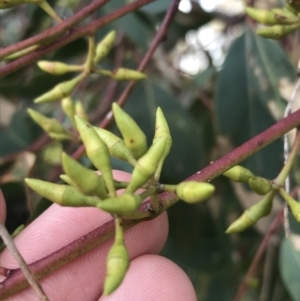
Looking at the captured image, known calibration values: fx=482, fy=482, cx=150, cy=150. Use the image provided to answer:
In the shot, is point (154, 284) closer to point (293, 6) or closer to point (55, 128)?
point (55, 128)

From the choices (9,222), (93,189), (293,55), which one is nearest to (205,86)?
(293,55)

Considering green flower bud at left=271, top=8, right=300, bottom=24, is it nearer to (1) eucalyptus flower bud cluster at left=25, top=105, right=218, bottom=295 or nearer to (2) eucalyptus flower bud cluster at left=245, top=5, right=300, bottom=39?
(2) eucalyptus flower bud cluster at left=245, top=5, right=300, bottom=39

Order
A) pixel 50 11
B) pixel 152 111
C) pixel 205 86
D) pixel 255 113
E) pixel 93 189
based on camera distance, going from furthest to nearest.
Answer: pixel 205 86 → pixel 152 111 → pixel 255 113 → pixel 50 11 → pixel 93 189

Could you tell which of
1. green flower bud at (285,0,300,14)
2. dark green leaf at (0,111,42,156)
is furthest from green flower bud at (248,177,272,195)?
dark green leaf at (0,111,42,156)

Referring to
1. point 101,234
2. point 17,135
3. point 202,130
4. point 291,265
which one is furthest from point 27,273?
point 202,130

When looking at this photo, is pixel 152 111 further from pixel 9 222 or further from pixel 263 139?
pixel 263 139
